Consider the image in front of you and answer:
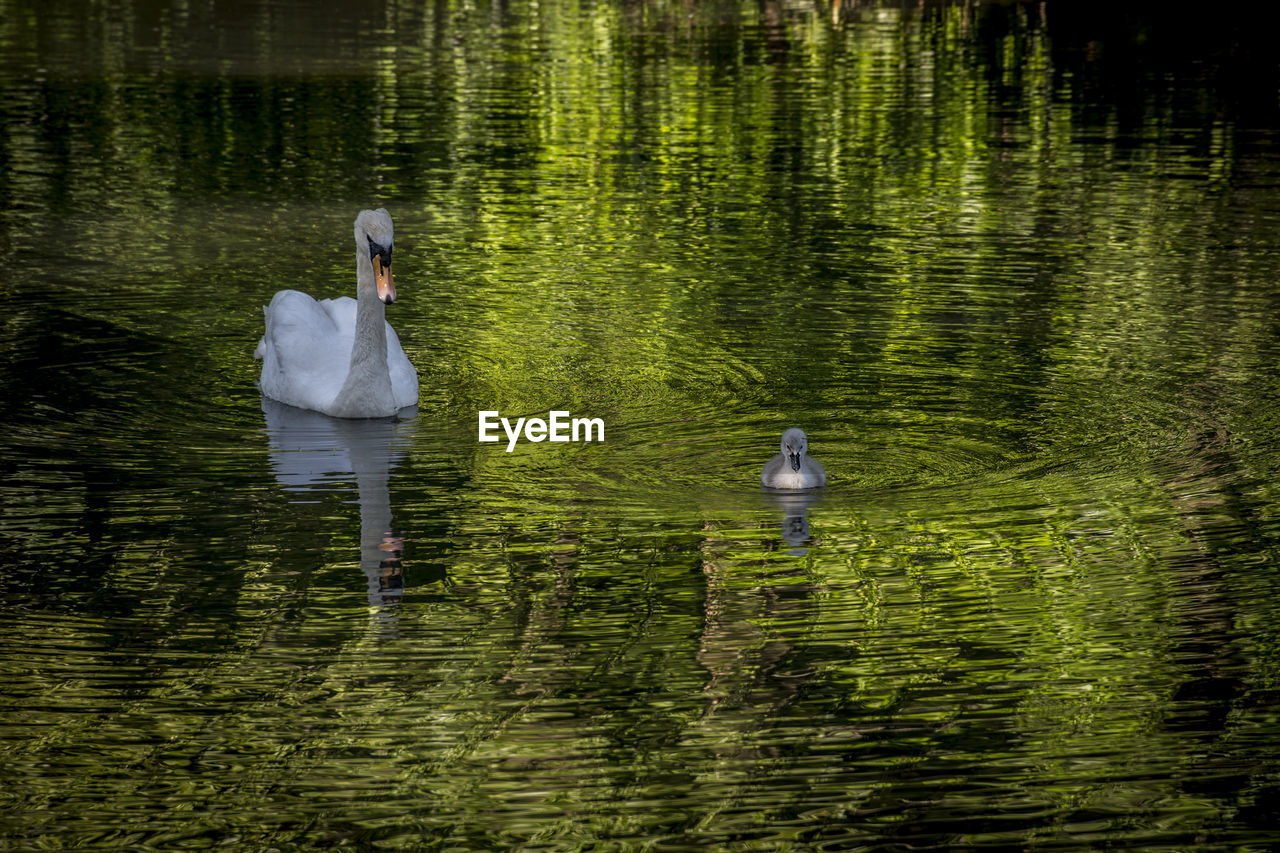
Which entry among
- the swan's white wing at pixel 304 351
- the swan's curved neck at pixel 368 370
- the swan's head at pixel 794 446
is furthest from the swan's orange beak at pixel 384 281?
the swan's head at pixel 794 446

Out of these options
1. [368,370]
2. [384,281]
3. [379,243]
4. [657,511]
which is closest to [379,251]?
[379,243]

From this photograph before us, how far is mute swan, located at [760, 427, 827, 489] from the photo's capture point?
400 inches

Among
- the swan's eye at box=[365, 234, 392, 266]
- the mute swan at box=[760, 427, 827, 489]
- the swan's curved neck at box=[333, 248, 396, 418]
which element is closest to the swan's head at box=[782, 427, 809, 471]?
the mute swan at box=[760, 427, 827, 489]

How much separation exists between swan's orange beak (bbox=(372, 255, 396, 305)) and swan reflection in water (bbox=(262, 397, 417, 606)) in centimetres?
85

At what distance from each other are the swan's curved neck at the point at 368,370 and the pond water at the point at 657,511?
0.20m

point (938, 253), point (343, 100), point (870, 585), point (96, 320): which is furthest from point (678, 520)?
point (343, 100)

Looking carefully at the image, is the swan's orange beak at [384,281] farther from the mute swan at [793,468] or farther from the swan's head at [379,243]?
the mute swan at [793,468]

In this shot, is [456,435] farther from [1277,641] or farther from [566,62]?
[566,62]

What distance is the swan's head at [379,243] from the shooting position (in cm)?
1216

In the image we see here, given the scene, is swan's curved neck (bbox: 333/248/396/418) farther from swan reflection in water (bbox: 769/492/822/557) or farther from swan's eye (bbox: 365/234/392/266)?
swan reflection in water (bbox: 769/492/822/557)

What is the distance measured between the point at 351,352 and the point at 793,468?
3.87m

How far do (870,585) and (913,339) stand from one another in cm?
541

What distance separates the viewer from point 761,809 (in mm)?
6809

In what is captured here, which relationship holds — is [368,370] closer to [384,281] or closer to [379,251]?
[384,281]
